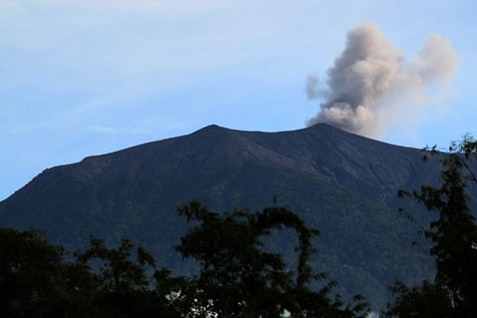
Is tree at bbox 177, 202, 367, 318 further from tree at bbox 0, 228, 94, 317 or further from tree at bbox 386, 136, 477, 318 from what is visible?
tree at bbox 0, 228, 94, 317

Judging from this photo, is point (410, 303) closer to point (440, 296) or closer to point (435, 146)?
point (440, 296)

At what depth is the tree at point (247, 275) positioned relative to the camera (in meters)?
24.5

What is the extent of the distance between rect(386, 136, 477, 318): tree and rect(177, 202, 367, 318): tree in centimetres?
308

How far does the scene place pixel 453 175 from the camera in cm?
2677

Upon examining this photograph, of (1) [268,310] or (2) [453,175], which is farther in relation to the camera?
(2) [453,175]

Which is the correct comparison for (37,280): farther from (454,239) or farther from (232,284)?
(454,239)

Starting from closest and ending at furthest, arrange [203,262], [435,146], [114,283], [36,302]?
[203,262] → [435,146] → [36,302] → [114,283]

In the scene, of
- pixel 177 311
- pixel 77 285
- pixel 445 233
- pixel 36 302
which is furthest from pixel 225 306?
pixel 77 285

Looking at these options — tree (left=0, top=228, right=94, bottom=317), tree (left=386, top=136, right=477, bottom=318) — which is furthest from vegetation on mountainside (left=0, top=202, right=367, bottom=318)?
tree (left=386, top=136, right=477, bottom=318)

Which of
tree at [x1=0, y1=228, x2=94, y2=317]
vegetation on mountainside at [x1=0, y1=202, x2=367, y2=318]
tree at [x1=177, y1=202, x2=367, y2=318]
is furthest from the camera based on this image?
tree at [x1=0, y1=228, x2=94, y2=317]

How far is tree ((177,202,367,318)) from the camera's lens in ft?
80.3

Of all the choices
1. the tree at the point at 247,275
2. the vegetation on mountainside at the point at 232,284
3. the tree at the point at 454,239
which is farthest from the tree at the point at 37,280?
the tree at the point at 454,239

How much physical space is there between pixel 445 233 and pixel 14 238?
18113 millimetres

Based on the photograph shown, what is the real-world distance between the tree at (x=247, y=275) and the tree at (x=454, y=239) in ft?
10.1
